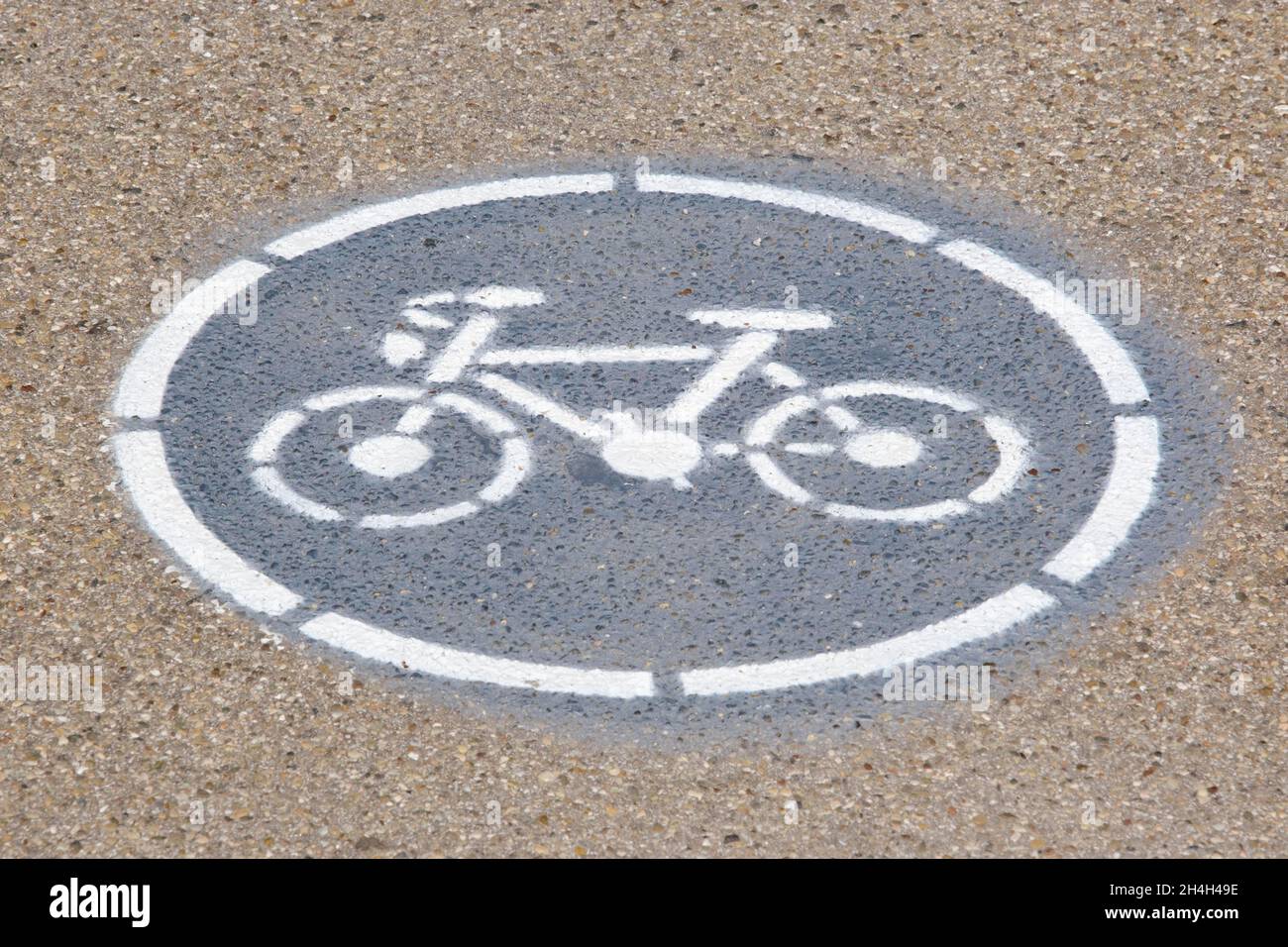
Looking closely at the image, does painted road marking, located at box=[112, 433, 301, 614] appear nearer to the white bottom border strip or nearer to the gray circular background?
the gray circular background

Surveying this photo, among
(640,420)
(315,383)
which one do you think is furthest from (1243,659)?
(315,383)

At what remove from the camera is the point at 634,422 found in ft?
17.7

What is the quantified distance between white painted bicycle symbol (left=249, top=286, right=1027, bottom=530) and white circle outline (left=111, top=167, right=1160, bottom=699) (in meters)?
0.30

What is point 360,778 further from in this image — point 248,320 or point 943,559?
point 248,320

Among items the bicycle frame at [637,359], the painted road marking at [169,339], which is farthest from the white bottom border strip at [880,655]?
the painted road marking at [169,339]

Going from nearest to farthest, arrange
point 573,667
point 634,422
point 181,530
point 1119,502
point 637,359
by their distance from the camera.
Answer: point 573,667 < point 181,530 < point 1119,502 < point 634,422 < point 637,359

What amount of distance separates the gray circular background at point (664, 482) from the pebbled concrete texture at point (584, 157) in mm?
201

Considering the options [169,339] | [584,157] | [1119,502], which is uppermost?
[584,157]

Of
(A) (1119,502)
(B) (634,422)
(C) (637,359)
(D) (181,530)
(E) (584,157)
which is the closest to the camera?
(D) (181,530)

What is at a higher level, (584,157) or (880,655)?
(584,157)

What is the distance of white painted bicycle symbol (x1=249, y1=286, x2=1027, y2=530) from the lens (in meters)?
5.10

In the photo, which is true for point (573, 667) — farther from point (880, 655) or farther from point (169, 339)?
point (169, 339)

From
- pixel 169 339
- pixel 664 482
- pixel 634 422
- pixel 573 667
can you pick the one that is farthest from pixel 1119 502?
pixel 169 339

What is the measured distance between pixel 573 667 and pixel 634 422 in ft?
3.55
